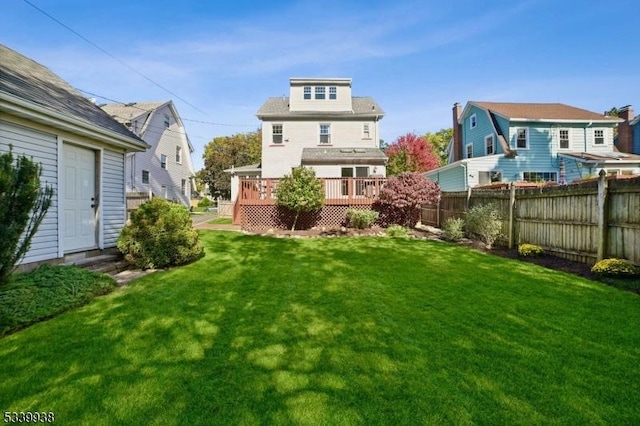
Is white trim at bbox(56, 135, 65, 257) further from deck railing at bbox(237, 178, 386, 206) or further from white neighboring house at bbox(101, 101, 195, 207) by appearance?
white neighboring house at bbox(101, 101, 195, 207)

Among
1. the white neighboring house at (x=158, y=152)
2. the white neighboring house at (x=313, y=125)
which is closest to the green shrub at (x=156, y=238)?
the white neighboring house at (x=313, y=125)

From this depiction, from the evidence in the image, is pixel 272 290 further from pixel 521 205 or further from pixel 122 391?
pixel 521 205

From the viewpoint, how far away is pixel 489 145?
68.6ft

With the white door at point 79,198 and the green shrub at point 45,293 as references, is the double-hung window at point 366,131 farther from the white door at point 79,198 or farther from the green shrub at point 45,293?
the green shrub at point 45,293

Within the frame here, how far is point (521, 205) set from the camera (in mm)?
8555

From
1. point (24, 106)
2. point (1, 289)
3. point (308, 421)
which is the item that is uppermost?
point (24, 106)

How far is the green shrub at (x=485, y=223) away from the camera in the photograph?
902 centimetres

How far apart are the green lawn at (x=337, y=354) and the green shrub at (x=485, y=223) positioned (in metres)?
3.46

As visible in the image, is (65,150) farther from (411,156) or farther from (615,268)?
(411,156)

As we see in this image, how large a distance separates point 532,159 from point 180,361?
22509 mm

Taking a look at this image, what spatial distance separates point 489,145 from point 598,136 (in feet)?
21.9

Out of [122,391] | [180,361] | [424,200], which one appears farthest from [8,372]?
[424,200]

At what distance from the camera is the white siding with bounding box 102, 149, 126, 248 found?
24.5 feet

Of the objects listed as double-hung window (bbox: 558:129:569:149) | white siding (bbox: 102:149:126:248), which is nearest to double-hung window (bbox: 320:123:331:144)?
white siding (bbox: 102:149:126:248)
